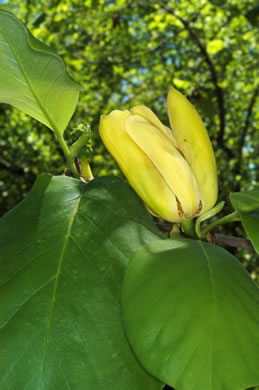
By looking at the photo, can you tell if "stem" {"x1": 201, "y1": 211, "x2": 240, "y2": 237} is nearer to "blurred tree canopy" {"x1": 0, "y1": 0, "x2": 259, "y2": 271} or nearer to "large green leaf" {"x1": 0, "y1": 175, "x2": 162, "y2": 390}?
"large green leaf" {"x1": 0, "y1": 175, "x2": 162, "y2": 390}

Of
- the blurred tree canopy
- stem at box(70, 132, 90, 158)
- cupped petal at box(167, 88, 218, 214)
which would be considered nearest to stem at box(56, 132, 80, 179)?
stem at box(70, 132, 90, 158)

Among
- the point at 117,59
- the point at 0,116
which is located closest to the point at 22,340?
the point at 0,116

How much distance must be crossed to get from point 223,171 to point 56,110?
3.23 metres

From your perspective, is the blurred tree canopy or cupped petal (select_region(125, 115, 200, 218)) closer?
cupped petal (select_region(125, 115, 200, 218))

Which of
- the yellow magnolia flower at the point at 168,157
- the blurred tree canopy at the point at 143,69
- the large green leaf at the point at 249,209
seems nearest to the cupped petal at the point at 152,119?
the yellow magnolia flower at the point at 168,157

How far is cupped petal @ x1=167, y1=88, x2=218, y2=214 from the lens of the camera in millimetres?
529

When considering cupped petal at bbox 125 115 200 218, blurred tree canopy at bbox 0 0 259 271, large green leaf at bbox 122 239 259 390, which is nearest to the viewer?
large green leaf at bbox 122 239 259 390

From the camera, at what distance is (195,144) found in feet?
1.73

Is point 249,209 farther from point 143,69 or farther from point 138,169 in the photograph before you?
point 143,69

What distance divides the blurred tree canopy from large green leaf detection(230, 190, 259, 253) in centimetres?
320

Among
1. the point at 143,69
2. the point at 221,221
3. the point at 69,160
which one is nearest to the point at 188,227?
the point at 221,221

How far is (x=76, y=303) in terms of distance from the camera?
41 cm

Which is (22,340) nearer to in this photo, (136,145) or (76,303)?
(76,303)

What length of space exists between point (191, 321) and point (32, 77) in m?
0.27
